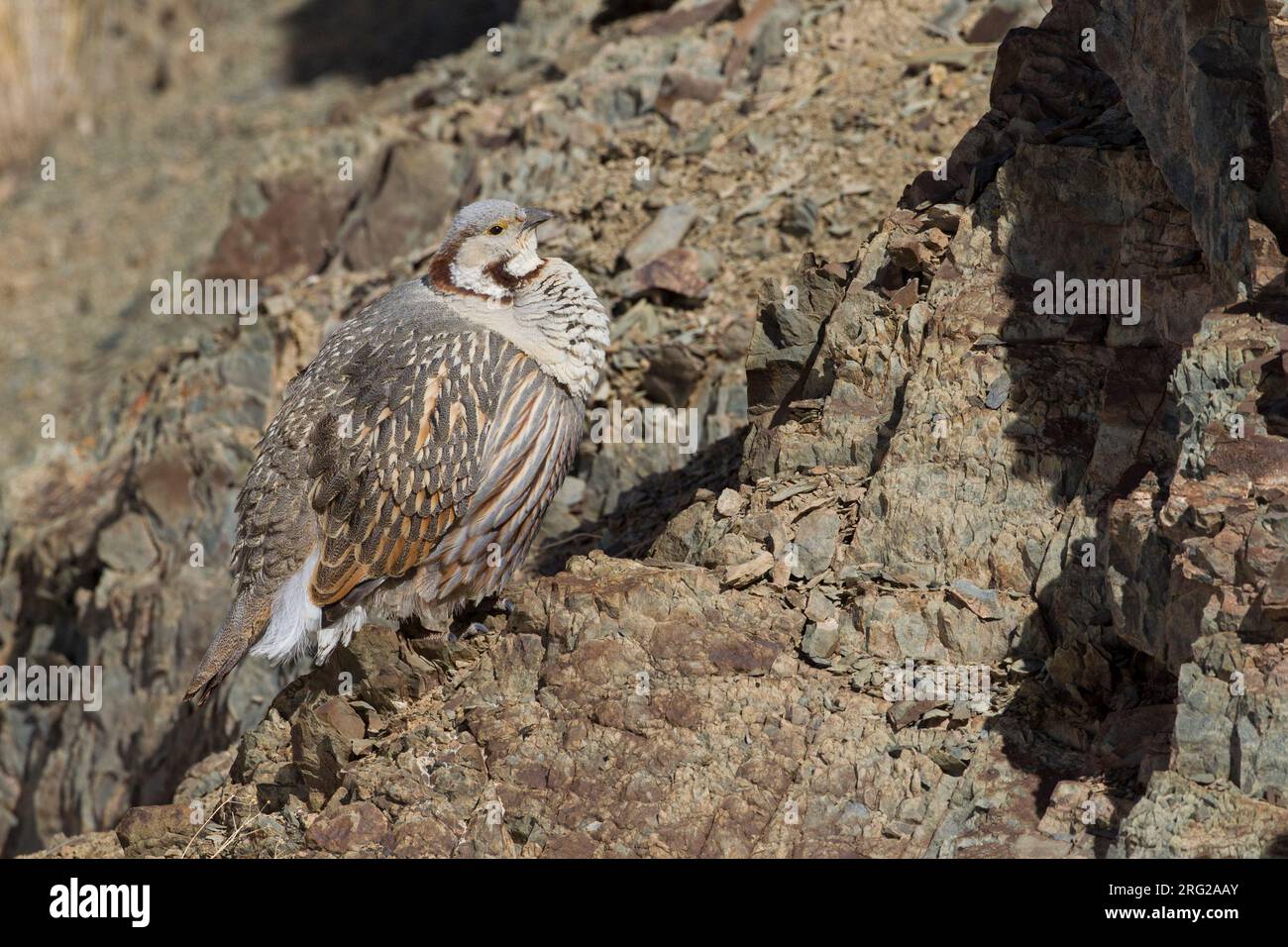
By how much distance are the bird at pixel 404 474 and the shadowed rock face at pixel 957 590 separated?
0.41 metres

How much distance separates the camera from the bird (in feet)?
27.0

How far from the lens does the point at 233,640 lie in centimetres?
834

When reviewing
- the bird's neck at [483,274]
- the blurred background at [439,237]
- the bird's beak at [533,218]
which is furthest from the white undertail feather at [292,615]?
the bird's beak at [533,218]

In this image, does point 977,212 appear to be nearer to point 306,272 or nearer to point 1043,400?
point 1043,400

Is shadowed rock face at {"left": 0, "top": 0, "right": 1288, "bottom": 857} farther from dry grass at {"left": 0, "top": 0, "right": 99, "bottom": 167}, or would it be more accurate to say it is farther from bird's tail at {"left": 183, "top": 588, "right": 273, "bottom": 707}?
dry grass at {"left": 0, "top": 0, "right": 99, "bottom": 167}

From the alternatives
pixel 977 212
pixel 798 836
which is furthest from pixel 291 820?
pixel 977 212

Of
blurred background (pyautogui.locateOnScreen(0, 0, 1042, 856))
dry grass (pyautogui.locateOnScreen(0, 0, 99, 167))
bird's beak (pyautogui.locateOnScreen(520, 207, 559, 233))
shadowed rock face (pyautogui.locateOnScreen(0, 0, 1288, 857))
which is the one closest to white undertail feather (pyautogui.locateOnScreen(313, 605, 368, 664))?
shadowed rock face (pyautogui.locateOnScreen(0, 0, 1288, 857))

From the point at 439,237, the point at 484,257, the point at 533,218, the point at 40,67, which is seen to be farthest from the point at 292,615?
the point at 40,67

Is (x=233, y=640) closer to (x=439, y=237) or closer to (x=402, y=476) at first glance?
(x=402, y=476)

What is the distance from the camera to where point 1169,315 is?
7250mm

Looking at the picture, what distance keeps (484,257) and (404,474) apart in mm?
1635

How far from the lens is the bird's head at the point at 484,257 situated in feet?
29.5

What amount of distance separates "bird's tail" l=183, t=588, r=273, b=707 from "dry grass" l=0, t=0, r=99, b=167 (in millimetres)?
19395

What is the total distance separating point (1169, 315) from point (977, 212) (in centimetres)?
143
